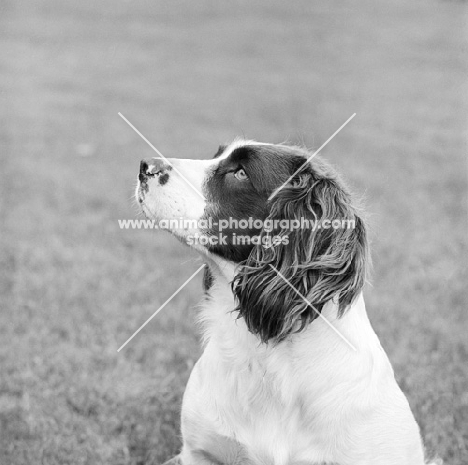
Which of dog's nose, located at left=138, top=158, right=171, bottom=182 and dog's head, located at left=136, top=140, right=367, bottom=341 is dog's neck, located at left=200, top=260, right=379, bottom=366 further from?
dog's nose, located at left=138, top=158, right=171, bottom=182

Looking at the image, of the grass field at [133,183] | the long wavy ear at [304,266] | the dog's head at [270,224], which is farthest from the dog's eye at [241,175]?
the grass field at [133,183]

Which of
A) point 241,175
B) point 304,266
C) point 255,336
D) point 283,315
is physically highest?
point 241,175

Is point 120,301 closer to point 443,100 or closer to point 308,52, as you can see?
point 443,100

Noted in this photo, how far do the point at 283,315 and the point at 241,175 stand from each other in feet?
2.48

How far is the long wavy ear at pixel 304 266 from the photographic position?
2965 mm

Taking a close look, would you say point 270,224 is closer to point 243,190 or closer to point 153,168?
point 243,190

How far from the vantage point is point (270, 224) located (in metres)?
3.13

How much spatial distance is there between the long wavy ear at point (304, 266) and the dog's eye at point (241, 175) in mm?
277

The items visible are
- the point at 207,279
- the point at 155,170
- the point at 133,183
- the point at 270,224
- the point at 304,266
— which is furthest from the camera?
the point at 133,183

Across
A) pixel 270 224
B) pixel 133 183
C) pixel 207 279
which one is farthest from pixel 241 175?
pixel 133 183

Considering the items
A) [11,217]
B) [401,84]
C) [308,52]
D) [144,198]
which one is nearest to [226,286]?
[144,198]

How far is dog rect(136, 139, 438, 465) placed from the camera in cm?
302

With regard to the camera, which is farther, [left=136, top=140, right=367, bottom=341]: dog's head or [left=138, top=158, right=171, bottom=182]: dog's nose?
[left=138, top=158, right=171, bottom=182]: dog's nose

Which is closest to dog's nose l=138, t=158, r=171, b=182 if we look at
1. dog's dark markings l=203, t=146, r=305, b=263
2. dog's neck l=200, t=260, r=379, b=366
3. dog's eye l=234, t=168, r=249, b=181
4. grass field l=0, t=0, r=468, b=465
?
dog's dark markings l=203, t=146, r=305, b=263
